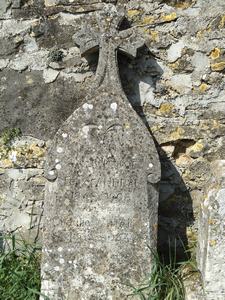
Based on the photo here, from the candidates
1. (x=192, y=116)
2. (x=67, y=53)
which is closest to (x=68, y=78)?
(x=67, y=53)

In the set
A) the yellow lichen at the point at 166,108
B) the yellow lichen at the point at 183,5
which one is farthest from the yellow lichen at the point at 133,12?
the yellow lichen at the point at 166,108

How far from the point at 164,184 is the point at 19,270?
1311 millimetres

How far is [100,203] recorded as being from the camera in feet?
11.3

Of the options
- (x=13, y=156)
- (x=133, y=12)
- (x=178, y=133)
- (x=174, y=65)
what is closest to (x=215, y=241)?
(x=178, y=133)

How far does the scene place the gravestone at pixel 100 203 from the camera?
11.1 ft

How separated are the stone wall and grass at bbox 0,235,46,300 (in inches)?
7.1

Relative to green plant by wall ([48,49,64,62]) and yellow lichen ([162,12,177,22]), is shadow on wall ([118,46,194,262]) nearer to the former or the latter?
yellow lichen ([162,12,177,22])

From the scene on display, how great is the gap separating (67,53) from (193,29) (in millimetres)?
1014

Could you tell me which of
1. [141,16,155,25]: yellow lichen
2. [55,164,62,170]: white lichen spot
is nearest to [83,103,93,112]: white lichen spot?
[55,164,62,170]: white lichen spot

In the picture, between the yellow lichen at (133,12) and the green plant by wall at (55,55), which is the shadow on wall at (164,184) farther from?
the green plant by wall at (55,55)

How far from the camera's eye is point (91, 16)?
12.6 feet

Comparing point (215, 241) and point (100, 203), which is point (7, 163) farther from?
point (215, 241)

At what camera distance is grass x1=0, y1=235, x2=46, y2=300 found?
3.42 metres

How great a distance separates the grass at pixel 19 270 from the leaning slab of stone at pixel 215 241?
1.19 m
